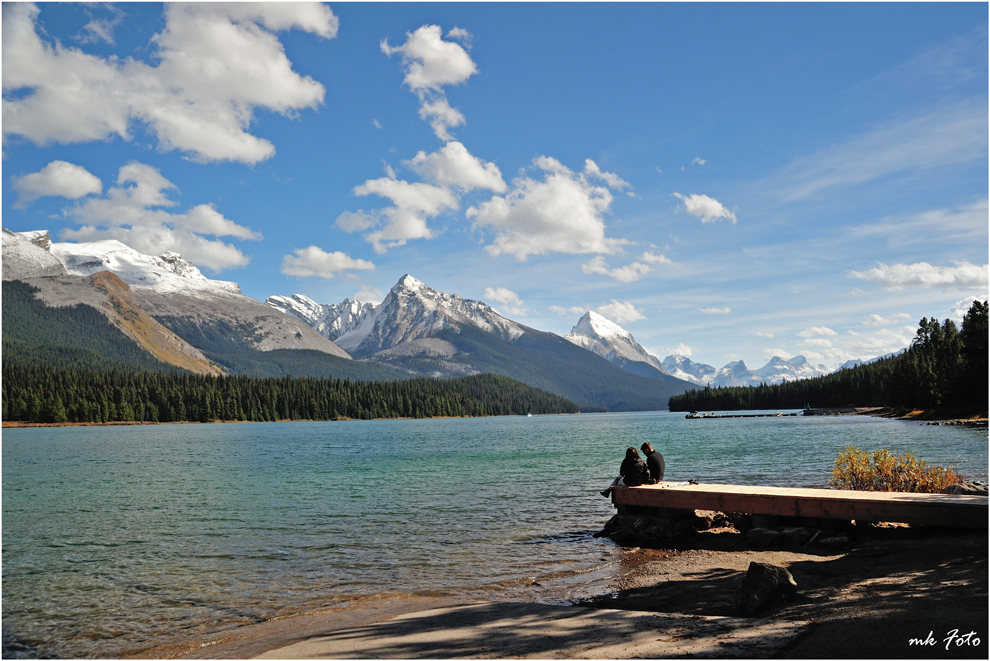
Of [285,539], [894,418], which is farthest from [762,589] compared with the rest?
[894,418]

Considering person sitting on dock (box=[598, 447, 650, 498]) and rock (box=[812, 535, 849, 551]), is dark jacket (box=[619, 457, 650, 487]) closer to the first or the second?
person sitting on dock (box=[598, 447, 650, 498])

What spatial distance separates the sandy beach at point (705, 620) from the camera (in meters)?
8.91

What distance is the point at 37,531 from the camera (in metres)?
25.6

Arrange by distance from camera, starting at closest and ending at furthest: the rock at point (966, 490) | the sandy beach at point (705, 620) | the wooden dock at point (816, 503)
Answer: the sandy beach at point (705, 620), the wooden dock at point (816, 503), the rock at point (966, 490)

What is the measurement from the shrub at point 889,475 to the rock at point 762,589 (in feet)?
44.5

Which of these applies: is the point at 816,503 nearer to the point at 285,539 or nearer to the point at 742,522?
the point at 742,522

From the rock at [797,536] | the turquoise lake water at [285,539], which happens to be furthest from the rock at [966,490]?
the turquoise lake water at [285,539]

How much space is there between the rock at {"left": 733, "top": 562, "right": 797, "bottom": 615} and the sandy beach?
0.65 feet

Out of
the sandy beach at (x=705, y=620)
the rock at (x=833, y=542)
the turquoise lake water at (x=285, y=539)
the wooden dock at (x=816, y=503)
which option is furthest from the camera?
the rock at (x=833, y=542)

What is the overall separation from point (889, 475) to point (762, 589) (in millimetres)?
16796

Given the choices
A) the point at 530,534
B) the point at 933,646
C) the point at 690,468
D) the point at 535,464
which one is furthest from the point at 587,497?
the point at 933,646

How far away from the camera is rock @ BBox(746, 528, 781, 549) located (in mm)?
18344

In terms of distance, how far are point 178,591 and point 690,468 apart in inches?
1335

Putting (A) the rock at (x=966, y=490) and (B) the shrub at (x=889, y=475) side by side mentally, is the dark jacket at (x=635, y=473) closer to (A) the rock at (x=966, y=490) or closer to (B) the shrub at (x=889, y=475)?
(B) the shrub at (x=889, y=475)
